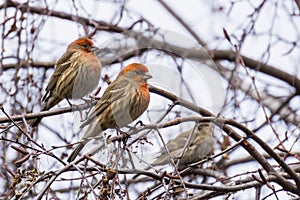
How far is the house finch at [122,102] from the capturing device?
229 inches

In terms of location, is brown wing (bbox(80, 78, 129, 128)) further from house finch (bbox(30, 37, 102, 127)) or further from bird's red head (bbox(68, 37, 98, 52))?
bird's red head (bbox(68, 37, 98, 52))

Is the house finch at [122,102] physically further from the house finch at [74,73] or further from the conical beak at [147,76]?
the house finch at [74,73]

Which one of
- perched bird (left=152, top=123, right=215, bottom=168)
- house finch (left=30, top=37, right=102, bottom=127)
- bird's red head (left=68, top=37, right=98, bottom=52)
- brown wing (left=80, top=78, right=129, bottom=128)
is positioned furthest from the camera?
bird's red head (left=68, top=37, right=98, bottom=52)

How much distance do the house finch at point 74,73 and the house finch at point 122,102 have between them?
117cm

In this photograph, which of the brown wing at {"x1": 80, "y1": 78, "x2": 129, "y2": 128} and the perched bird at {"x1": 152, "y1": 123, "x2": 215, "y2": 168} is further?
the perched bird at {"x1": 152, "y1": 123, "x2": 215, "y2": 168}

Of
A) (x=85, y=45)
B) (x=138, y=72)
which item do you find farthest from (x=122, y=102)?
(x=85, y=45)

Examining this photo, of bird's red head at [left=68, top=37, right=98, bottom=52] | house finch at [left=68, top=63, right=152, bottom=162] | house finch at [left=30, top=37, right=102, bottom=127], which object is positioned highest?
bird's red head at [left=68, top=37, right=98, bottom=52]

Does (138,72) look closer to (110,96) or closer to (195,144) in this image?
(110,96)

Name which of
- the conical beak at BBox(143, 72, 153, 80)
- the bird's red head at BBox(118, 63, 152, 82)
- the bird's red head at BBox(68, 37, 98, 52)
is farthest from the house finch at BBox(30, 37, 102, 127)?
the conical beak at BBox(143, 72, 153, 80)

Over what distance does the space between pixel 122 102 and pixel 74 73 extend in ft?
5.73

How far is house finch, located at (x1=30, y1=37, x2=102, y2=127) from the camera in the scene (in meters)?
7.37

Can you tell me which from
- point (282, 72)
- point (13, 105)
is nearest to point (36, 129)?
point (13, 105)

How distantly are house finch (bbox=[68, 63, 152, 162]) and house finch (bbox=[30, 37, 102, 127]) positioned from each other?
117cm

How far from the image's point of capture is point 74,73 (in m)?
7.64
